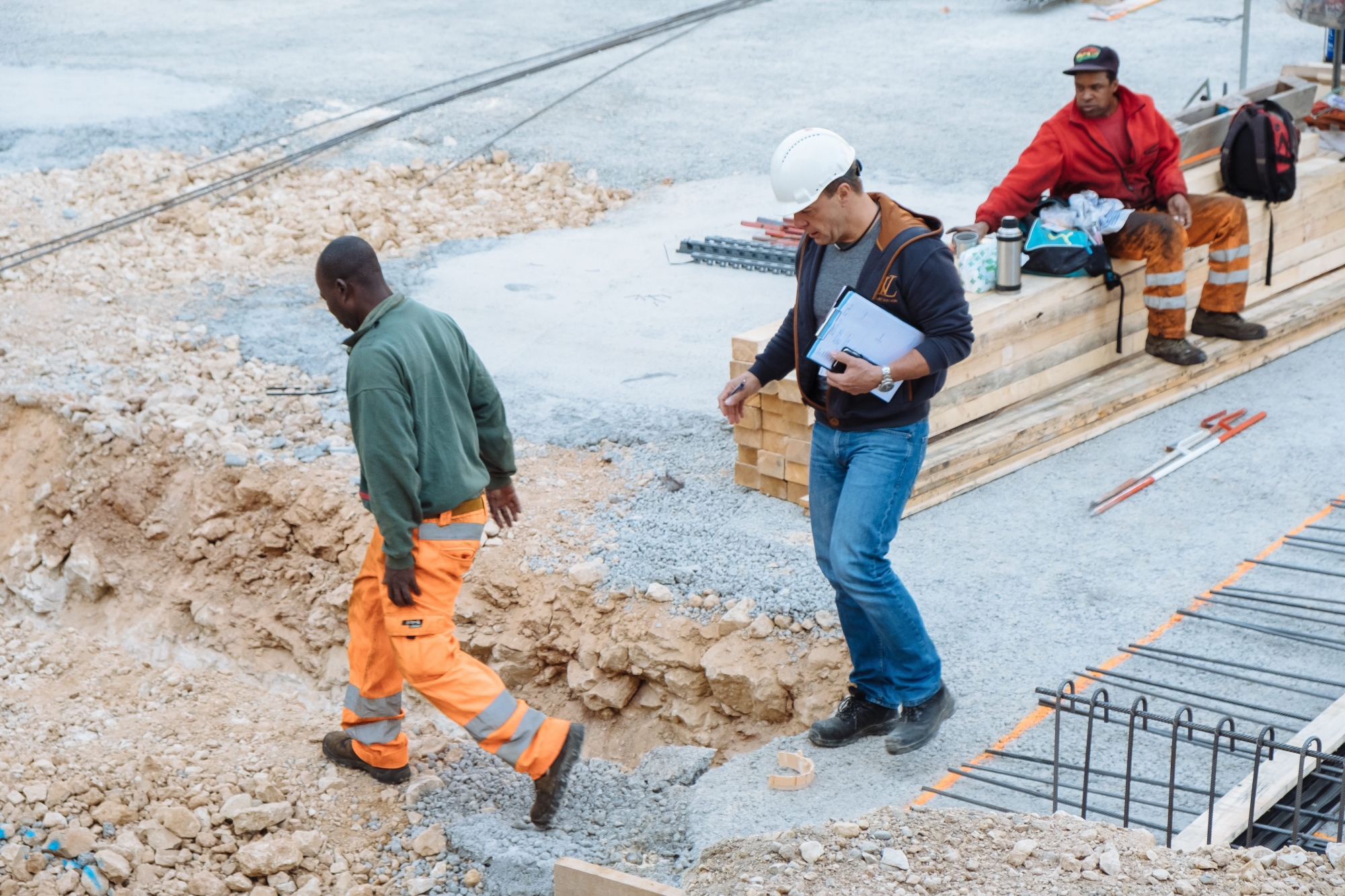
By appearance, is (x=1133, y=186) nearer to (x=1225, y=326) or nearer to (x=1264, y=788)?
(x=1225, y=326)

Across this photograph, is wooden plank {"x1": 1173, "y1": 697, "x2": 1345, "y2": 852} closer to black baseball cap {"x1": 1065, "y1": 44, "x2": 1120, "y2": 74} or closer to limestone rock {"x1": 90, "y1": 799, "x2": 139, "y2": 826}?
limestone rock {"x1": 90, "y1": 799, "x2": 139, "y2": 826}

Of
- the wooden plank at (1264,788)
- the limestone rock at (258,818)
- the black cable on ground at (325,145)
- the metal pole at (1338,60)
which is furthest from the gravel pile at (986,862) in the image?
the metal pole at (1338,60)

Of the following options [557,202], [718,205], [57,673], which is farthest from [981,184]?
[57,673]

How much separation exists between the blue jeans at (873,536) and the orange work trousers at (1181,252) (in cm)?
366

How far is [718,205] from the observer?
12.5 meters

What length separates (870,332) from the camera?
449 centimetres

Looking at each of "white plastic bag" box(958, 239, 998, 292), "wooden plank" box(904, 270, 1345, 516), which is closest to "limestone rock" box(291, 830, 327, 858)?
"wooden plank" box(904, 270, 1345, 516)

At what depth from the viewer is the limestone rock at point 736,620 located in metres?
5.87

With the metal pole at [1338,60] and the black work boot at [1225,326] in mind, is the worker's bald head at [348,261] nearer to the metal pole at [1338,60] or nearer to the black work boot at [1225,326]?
the black work boot at [1225,326]

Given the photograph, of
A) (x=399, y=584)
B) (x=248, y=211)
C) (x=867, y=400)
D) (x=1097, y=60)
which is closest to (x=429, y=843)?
(x=399, y=584)

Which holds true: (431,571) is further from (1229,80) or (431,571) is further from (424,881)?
(1229,80)

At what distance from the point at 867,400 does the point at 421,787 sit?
2.34 metres

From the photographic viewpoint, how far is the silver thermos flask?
7.22 metres

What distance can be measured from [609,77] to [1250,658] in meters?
12.3
